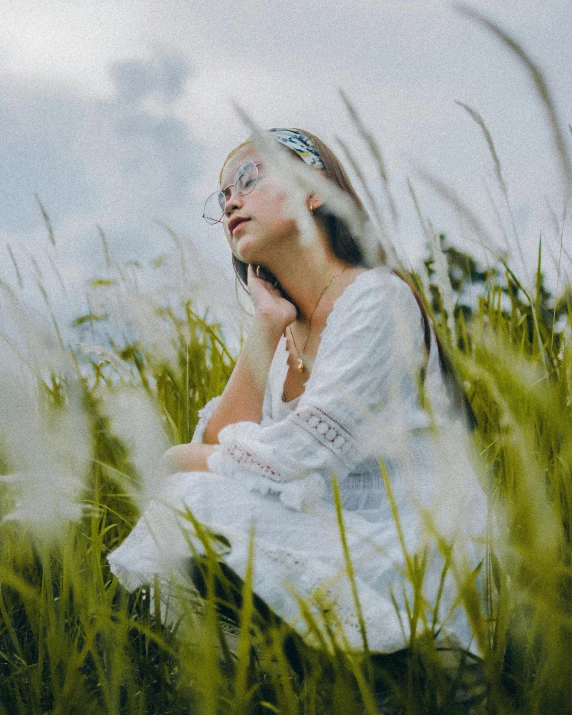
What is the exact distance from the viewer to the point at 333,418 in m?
1.09

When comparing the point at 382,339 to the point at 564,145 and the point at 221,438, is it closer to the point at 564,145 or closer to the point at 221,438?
the point at 221,438

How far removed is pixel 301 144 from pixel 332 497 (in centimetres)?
90

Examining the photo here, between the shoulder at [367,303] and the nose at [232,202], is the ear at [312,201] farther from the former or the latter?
the shoulder at [367,303]

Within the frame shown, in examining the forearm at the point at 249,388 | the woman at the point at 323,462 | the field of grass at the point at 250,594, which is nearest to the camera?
the field of grass at the point at 250,594

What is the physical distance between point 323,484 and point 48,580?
0.44 meters

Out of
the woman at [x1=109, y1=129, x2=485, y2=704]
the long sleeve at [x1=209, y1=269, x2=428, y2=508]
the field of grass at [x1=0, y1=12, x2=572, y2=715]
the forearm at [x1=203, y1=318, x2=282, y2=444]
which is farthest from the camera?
the forearm at [x1=203, y1=318, x2=282, y2=444]

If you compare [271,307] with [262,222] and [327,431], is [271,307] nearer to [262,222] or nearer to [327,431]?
[262,222]

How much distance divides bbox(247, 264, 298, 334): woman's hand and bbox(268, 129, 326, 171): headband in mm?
314

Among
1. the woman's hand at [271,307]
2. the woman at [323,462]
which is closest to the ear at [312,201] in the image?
the woman at [323,462]

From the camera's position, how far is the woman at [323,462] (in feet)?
2.74

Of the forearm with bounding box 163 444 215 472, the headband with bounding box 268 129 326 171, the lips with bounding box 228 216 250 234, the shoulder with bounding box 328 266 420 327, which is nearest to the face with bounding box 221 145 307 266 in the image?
the lips with bounding box 228 216 250 234

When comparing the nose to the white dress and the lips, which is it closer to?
the lips

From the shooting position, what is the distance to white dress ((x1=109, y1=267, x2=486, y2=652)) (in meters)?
0.93

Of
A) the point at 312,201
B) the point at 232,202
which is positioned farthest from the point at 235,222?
the point at 312,201
